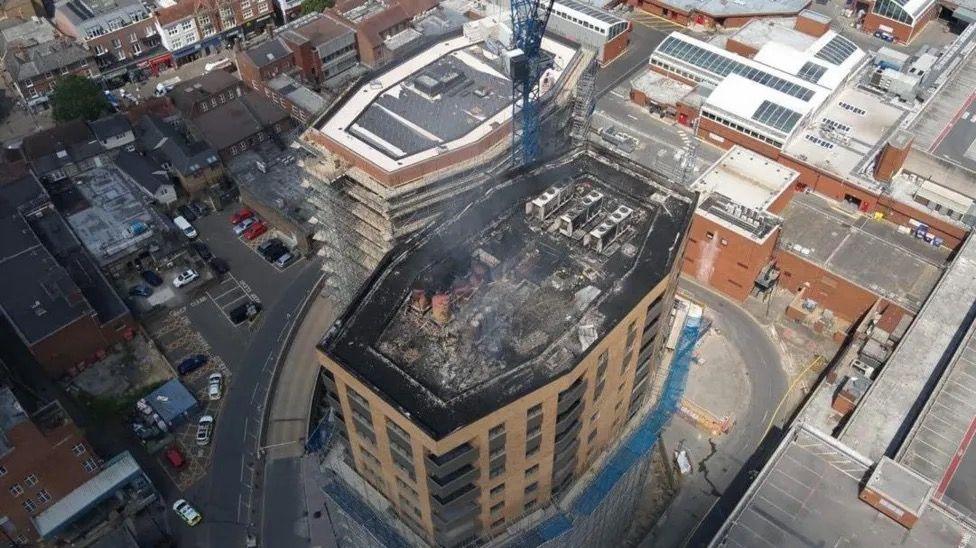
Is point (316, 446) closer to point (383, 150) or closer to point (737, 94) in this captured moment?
point (383, 150)

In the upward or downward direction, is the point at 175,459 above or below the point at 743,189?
below

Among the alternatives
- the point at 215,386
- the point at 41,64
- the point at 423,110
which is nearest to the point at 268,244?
the point at 215,386

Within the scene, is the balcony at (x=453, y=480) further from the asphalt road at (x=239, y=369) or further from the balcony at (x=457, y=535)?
the asphalt road at (x=239, y=369)

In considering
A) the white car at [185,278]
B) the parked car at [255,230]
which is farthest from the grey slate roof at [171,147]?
the white car at [185,278]

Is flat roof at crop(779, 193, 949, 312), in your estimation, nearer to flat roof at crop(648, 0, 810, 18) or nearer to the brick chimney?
the brick chimney

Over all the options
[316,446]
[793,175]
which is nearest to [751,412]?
[793,175]

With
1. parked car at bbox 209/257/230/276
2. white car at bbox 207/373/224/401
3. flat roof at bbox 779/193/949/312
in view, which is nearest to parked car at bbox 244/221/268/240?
parked car at bbox 209/257/230/276

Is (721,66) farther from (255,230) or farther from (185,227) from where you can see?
(185,227)

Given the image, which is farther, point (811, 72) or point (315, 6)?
point (315, 6)
